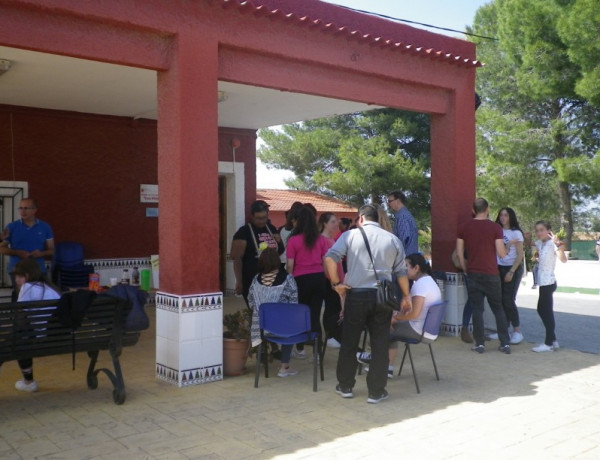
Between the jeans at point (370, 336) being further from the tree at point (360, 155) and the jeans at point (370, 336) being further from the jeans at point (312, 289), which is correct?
the tree at point (360, 155)

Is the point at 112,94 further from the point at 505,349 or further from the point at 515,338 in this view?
the point at 515,338

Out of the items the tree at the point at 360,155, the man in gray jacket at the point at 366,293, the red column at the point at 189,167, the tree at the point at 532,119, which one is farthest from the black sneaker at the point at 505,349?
the tree at the point at 360,155

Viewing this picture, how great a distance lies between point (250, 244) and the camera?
7281 millimetres

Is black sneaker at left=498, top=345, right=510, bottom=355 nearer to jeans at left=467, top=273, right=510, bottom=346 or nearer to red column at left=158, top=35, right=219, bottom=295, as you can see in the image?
jeans at left=467, top=273, right=510, bottom=346

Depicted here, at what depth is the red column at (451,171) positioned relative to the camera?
8398mm

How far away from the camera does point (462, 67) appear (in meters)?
8.61

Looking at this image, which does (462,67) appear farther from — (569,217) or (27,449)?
(569,217)

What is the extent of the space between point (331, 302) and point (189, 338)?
2142 mm

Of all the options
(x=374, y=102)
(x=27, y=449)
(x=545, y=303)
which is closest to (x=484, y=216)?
(x=545, y=303)

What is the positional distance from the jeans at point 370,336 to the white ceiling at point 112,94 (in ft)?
12.6

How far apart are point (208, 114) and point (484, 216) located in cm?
336

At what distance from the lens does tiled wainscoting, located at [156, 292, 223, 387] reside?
577 centimetres

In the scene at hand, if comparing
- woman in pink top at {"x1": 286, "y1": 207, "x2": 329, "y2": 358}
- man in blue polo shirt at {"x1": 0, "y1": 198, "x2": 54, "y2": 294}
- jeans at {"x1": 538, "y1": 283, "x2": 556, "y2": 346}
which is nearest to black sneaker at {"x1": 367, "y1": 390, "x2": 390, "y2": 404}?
woman in pink top at {"x1": 286, "y1": 207, "x2": 329, "y2": 358}

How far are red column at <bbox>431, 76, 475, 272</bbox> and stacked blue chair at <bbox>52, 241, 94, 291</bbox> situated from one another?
5.13 metres
